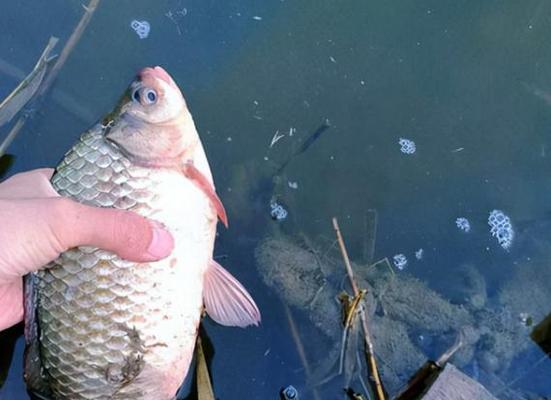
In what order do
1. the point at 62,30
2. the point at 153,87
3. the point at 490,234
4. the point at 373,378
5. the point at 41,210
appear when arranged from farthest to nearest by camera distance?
1. the point at 62,30
2. the point at 490,234
3. the point at 373,378
4. the point at 153,87
5. the point at 41,210

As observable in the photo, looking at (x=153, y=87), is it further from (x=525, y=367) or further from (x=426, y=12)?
(x=525, y=367)

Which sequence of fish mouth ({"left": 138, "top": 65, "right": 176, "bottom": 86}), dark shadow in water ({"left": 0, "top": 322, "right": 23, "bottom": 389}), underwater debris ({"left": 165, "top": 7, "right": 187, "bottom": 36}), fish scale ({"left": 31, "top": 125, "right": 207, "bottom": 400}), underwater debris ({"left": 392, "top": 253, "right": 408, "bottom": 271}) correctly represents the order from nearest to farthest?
1. fish scale ({"left": 31, "top": 125, "right": 207, "bottom": 400})
2. fish mouth ({"left": 138, "top": 65, "right": 176, "bottom": 86})
3. dark shadow in water ({"left": 0, "top": 322, "right": 23, "bottom": 389})
4. underwater debris ({"left": 392, "top": 253, "right": 408, "bottom": 271})
5. underwater debris ({"left": 165, "top": 7, "right": 187, "bottom": 36})

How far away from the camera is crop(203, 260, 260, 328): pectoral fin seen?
82.2 inches

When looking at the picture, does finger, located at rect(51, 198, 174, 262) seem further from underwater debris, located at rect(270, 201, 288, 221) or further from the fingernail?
underwater debris, located at rect(270, 201, 288, 221)

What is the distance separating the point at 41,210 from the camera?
→ 1657 mm

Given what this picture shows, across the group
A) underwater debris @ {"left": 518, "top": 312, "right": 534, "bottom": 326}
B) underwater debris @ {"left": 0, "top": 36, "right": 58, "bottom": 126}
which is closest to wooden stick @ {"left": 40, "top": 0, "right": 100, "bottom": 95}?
underwater debris @ {"left": 0, "top": 36, "right": 58, "bottom": 126}

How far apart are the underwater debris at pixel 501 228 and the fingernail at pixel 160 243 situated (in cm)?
137

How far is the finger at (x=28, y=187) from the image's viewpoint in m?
1.83

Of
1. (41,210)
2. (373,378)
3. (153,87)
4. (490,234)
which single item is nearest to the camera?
(41,210)

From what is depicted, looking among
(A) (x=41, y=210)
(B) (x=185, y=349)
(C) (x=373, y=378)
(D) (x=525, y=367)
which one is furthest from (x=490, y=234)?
(A) (x=41, y=210)

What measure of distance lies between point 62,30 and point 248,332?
1.53m

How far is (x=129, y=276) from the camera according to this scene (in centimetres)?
178

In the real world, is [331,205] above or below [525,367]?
above

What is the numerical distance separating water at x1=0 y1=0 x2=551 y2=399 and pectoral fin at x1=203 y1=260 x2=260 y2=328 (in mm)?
276
